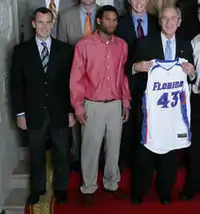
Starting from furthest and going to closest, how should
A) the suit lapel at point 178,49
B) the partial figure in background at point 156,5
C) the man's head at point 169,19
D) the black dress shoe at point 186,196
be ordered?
1. the partial figure in background at point 156,5
2. the black dress shoe at point 186,196
3. the suit lapel at point 178,49
4. the man's head at point 169,19

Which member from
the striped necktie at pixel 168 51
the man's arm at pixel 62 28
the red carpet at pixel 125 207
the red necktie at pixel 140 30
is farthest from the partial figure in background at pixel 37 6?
the red carpet at pixel 125 207

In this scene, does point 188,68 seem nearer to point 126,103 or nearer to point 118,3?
point 126,103

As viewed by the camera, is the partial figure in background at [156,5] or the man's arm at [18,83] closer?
the man's arm at [18,83]

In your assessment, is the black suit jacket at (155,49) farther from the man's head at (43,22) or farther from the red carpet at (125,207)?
the red carpet at (125,207)

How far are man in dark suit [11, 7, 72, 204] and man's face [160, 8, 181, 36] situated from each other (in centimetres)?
66

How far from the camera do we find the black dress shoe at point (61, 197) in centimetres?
306

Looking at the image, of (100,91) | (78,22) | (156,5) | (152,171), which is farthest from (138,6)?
(152,171)

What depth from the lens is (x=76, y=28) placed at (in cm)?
315

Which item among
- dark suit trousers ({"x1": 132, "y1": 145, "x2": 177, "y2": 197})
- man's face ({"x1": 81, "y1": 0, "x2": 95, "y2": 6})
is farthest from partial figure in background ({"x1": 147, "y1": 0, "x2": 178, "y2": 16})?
dark suit trousers ({"x1": 132, "y1": 145, "x2": 177, "y2": 197})

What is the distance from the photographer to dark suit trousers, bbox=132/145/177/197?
291cm

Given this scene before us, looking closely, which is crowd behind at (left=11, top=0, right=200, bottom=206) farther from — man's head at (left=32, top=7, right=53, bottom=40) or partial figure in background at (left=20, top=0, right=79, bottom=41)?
partial figure in background at (left=20, top=0, right=79, bottom=41)

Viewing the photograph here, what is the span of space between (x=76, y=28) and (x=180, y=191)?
4.82ft

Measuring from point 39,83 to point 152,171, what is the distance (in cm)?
101

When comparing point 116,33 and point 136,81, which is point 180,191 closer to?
point 136,81
